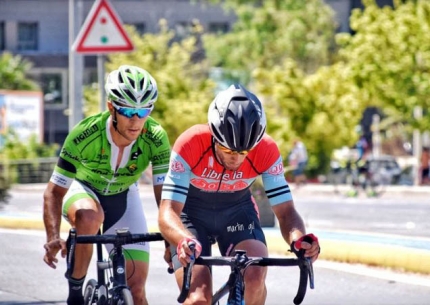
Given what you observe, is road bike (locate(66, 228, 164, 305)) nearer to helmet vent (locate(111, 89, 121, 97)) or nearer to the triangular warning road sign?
helmet vent (locate(111, 89, 121, 97))

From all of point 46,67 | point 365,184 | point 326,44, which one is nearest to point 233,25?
point 326,44

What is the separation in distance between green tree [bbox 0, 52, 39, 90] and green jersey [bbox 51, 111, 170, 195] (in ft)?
165

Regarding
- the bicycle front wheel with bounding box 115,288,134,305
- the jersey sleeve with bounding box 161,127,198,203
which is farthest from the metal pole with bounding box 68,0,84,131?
the jersey sleeve with bounding box 161,127,198,203

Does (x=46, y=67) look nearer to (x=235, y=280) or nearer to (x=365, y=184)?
(x=365, y=184)

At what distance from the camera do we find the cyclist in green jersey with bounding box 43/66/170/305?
7.09m

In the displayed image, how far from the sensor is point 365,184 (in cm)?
3138

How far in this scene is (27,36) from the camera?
2470 inches

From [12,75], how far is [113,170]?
166 ft

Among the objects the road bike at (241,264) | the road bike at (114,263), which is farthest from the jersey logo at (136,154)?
the road bike at (241,264)

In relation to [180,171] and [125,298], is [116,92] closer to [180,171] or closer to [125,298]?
[180,171]

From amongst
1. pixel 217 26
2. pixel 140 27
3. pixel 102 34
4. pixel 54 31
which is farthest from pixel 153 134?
pixel 217 26

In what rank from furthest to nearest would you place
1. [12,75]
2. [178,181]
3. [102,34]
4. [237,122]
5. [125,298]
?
1. [12,75]
2. [102,34]
3. [125,298]
4. [178,181]
5. [237,122]

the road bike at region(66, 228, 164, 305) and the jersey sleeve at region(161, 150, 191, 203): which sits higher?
the jersey sleeve at region(161, 150, 191, 203)

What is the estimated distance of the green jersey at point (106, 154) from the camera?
7.35 m
